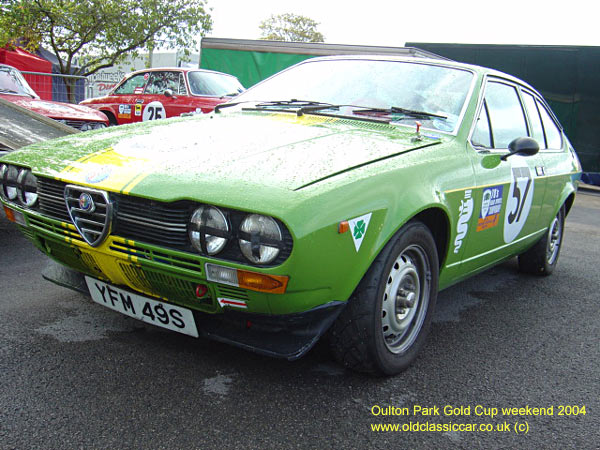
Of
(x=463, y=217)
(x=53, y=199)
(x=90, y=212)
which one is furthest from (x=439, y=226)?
(x=53, y=199)

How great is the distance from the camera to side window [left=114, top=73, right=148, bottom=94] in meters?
10.2

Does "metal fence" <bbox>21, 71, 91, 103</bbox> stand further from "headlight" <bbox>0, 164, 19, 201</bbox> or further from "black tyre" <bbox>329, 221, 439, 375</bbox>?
"black tyre" <bbox>329, 221, 439, 375</bbox>

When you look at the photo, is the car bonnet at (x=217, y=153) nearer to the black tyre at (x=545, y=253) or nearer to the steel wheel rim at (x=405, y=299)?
the steel wheel rim at (x=405, y=299)

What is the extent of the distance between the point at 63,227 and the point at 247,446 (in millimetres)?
1184

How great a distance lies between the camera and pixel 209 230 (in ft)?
6.65

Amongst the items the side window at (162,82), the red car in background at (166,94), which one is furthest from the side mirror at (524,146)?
the side window at (162,82)

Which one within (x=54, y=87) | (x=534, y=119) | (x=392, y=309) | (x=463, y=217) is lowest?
(x=54, y=87)

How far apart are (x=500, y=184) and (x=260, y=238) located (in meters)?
1.78

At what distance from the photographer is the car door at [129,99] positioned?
10055 mm

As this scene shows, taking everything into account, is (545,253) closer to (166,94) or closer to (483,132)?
(483,132)

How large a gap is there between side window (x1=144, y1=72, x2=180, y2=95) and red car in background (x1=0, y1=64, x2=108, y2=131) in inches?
73.6

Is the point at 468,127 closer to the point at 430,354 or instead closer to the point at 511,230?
the point at 511,230

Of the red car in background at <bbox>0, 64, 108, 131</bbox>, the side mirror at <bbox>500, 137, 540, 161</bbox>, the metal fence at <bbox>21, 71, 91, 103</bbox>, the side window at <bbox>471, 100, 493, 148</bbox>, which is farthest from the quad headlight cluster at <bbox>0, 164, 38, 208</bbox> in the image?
the metal fence at <bbox>21, 71, 91, 103</bbox>

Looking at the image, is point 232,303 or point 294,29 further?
point 294,29
